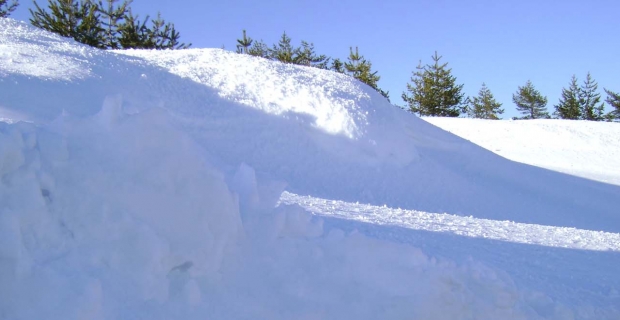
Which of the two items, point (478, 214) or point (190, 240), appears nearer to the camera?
point (190, 240)

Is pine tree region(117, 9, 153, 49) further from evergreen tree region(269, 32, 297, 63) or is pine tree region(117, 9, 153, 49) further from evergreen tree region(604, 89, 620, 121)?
evergreen tree region(604, 89, 620, 121)

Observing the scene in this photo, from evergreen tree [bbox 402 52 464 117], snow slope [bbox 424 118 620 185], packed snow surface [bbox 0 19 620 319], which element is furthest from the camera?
evergreen tree [bbox 402 52 464 117]

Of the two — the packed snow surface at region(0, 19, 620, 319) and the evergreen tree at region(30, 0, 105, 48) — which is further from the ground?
the evergreen tree at region(30, 0, 105, 48)

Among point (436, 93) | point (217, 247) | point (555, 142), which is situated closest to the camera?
point (217, 247)

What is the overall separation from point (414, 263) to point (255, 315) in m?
1.19

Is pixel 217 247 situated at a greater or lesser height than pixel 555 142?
lesser

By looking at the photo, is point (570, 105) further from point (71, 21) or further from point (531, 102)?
point (71, 21)

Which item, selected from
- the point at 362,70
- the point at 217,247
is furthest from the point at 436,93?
the point at 217,247

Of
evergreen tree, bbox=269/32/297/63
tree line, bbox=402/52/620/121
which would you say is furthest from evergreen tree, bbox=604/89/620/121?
evergreen tree, bbox=269/32/297/63

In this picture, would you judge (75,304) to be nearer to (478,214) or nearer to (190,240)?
(190,240)

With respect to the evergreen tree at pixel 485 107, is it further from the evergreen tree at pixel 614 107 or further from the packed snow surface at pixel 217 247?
the packed snow surface at pixel 217 247

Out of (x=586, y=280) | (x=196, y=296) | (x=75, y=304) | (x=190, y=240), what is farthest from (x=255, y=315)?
(x=586, y=280)

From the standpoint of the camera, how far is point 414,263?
3596 millimetres

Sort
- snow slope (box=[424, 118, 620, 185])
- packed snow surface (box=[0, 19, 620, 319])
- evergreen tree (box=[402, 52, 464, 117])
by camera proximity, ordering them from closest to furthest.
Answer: packed snow surface (box=[0, 19, 620, 319]) → snow slope (box=[424, 118, 620, 185]) → evergreen tree (box=[402, 52, 464, 117])
